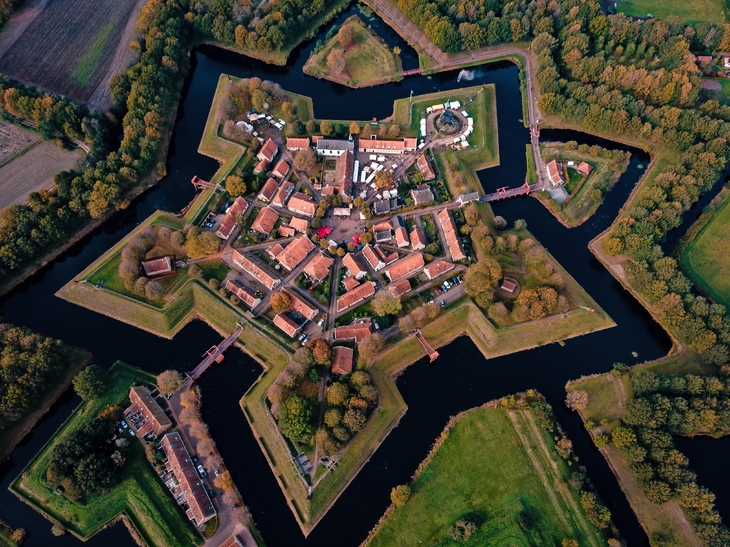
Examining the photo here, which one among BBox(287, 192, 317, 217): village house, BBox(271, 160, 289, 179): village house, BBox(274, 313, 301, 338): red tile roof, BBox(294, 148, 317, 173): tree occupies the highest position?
BBox(294, 148, 317, 173): tree

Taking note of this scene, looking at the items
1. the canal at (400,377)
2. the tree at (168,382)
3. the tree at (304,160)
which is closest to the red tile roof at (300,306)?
the canal at (400,377)

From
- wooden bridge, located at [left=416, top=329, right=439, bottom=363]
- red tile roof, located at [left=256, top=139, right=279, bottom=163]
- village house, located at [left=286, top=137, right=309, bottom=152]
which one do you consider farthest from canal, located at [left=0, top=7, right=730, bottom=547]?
village house, located at [left=286, top=137, right=309, bottom=152]

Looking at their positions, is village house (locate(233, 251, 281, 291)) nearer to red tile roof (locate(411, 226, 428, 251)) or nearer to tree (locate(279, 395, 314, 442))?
tree (locate(279, 395, 314, 442))

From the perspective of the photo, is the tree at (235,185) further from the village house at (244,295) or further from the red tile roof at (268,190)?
the village house at (244,295)

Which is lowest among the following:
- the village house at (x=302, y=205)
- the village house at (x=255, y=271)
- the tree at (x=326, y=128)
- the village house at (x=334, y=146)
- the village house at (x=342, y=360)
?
the village house at (x=342, y=360)

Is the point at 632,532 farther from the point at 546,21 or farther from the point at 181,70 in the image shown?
the point at 181,70

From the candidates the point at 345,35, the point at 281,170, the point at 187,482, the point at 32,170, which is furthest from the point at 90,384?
the point at 345,35
